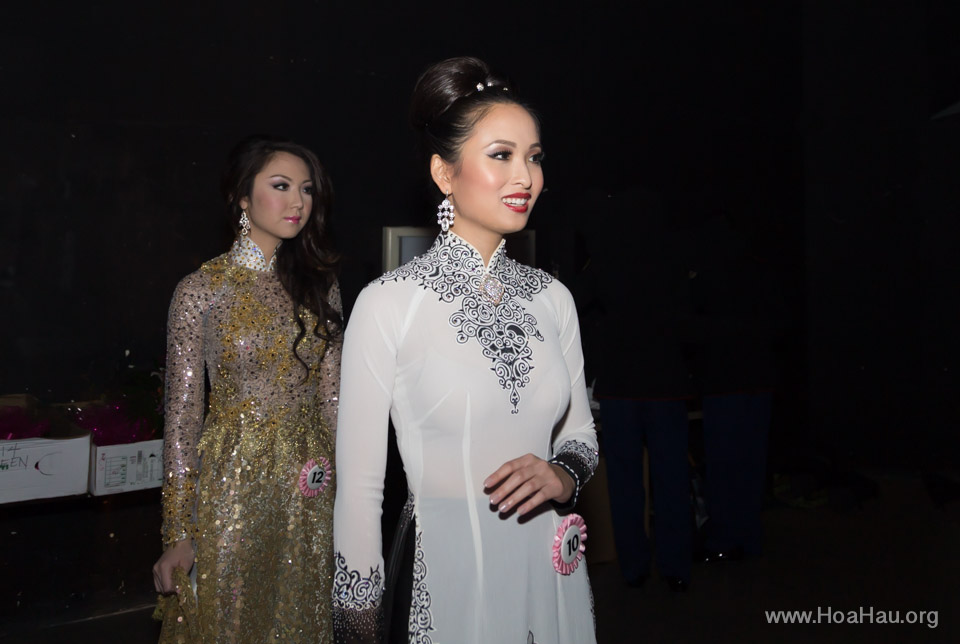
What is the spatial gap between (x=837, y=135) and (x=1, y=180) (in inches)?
215

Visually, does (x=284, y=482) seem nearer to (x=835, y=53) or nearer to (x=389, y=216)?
(x=389, y=216)

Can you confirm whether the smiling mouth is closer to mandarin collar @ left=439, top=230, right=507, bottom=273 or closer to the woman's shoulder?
mandarin collar @ left=439, top=230, right=507, bottom=273

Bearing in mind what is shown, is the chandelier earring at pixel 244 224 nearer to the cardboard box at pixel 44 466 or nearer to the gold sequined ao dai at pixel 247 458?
the gold sequined ao dai at pixel 247 458

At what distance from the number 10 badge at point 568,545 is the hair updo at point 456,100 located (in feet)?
2.42

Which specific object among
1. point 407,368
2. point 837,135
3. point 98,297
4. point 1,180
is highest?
point 837,135

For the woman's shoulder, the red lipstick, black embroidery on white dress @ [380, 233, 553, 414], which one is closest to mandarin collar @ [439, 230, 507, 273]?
black embroidery on white dress @ [380, 233, 553, 414]

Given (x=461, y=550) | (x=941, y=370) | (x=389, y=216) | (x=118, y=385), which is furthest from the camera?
(x=941, y=370)

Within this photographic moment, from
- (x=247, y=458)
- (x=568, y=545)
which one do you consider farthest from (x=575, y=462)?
(x=247, y=458)

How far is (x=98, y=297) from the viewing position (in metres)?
3.39

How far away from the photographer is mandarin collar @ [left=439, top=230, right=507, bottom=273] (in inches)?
58.4

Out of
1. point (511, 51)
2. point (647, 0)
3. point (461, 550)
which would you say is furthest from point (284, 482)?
point (647, 0)

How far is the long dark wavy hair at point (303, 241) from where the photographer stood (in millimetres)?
2111

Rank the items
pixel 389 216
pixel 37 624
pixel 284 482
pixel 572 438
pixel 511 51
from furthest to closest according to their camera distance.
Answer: pixel 511 51
pixel 389 216
pixel 37 624
pixel 284 482
pixel 572 438

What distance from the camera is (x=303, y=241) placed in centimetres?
220
